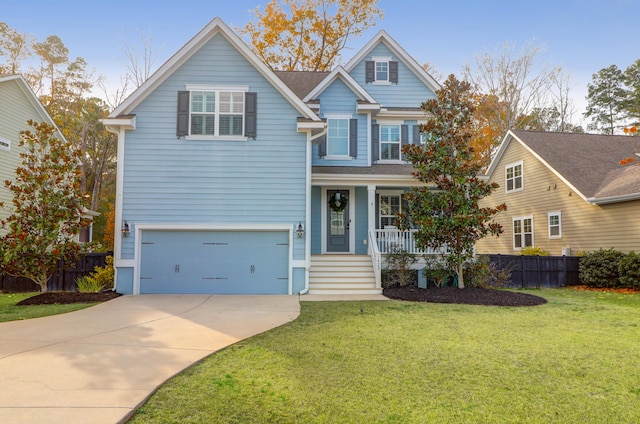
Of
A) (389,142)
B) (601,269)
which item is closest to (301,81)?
(389,142)

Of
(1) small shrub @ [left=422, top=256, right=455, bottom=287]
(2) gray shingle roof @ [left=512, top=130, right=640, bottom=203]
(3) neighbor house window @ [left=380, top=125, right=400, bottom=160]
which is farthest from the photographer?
(2) gray shingle roof @ [left=512, top=130, right=640, bottom=203]

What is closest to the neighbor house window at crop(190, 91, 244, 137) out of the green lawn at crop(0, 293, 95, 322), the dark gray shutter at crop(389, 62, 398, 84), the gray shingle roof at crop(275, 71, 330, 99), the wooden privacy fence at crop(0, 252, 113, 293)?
the gray shingle roof at crop(275, 71, 330, 99)

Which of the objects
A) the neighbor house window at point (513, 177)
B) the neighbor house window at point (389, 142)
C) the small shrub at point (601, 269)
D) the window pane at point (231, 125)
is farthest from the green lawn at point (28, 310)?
the neighbor house window at point (513, 177)

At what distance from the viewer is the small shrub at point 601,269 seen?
1365cm

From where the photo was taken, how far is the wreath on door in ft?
46.0

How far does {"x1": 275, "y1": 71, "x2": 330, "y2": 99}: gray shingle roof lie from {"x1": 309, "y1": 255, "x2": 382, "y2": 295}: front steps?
6.06m

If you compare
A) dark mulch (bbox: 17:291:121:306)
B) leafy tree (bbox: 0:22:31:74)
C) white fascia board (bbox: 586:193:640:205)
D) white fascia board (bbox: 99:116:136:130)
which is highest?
leafy tree (bbox: 0:22:31:74)

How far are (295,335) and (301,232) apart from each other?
218 inches

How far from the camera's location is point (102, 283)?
11484 mm

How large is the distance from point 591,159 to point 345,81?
11.8 meters

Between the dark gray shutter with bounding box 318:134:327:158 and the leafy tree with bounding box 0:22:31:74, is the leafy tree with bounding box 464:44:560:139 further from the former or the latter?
the leafy tree with bounding box 0:22:31:74

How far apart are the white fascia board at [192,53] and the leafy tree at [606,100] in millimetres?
34137

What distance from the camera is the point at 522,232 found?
19547 millimetres

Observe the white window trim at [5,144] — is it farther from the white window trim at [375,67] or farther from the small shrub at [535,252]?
the small shrub at [535,252]
